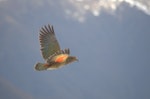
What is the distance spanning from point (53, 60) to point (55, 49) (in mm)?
1640

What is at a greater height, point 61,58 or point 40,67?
point 40,67

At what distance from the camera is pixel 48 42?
21.0 metres

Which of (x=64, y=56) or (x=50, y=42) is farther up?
(x=50, y=42)

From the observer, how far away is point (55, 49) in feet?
67.5

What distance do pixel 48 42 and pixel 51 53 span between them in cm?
81

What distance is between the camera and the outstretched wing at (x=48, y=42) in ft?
66.9

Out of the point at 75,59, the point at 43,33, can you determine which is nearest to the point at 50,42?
the point at 43,33

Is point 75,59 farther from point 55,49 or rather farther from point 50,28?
point 50,28

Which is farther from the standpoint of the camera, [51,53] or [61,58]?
[51,53]

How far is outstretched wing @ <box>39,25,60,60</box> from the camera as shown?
20.4 metres

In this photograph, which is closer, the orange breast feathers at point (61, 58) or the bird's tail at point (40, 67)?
the orange breast feathers at point (61, 58)

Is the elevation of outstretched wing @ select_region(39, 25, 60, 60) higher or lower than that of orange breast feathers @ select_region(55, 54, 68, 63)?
higher

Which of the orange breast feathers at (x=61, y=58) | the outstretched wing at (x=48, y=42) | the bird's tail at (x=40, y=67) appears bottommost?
the orange breast feathers at (x=61, y=58)

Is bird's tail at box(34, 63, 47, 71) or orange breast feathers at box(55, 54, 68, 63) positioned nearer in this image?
orange breast feathers at box(55, 54, 68, 63)
